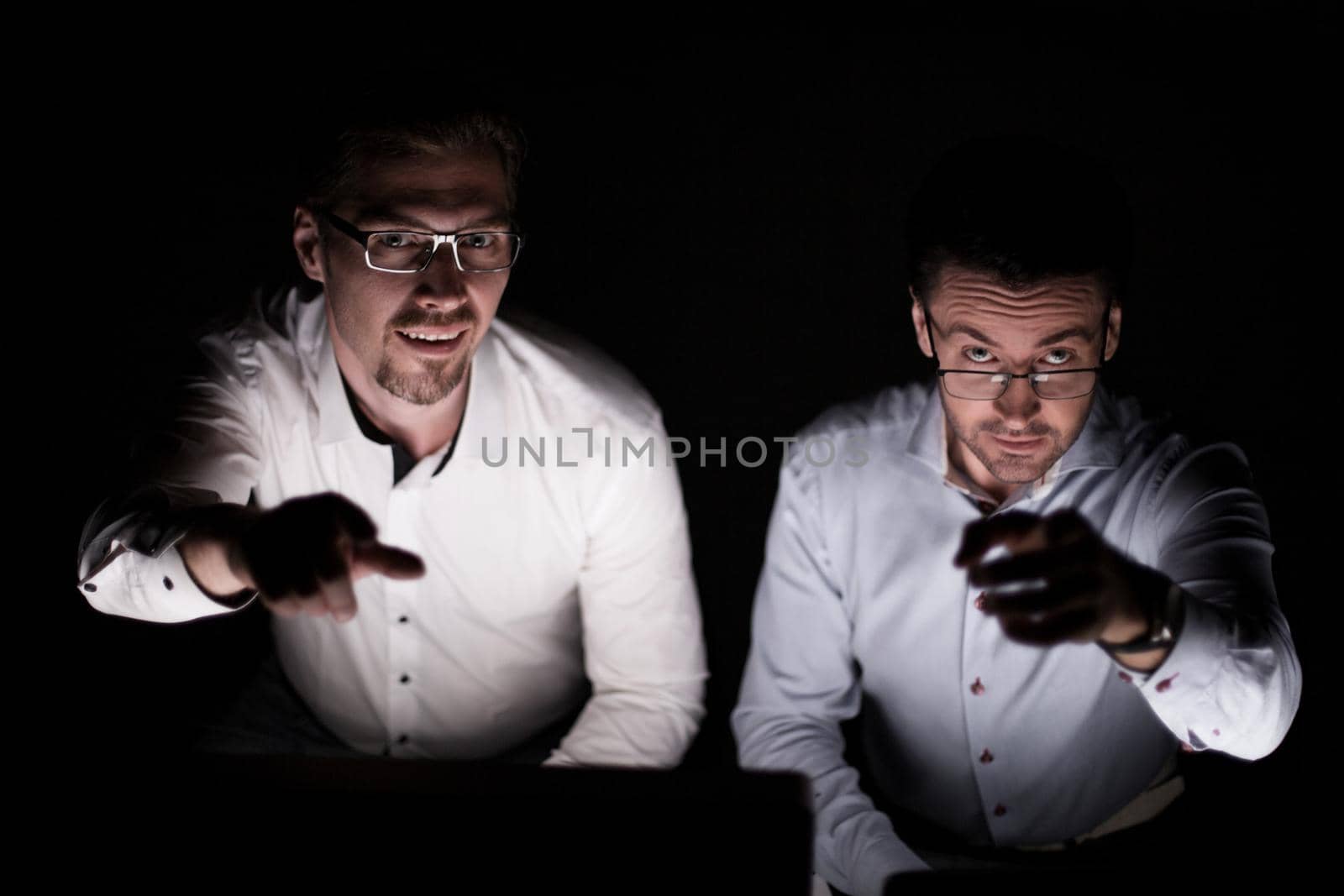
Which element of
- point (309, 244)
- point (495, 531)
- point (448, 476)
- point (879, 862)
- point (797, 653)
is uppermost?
point (309, 244)

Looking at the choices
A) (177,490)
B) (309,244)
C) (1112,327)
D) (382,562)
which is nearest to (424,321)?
(309,244)

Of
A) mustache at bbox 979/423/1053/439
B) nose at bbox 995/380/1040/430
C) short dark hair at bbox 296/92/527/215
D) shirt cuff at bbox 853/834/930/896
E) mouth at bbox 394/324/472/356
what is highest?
short dark hair at bbox 296/92/527/215

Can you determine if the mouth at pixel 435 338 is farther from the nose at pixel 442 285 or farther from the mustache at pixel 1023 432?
the mustache at pixel 1023 432

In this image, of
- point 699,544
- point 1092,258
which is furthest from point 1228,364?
point 699,544

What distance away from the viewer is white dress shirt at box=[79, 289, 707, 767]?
6.79 feet

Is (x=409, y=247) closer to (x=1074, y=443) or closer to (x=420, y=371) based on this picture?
(x=420, y=371)

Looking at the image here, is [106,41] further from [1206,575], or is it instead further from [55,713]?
[1206,575]

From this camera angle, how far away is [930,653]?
197 cm

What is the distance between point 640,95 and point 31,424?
147cm

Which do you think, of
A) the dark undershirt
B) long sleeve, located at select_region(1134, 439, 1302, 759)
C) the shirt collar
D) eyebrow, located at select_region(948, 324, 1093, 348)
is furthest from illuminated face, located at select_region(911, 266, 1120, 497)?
the dark undershirt

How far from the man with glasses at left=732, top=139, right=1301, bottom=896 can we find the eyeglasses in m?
0.65

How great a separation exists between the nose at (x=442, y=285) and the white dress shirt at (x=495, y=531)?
27cm

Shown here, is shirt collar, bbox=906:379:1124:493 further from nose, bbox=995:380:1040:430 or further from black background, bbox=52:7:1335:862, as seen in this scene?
black background, bbox=52:7:1335:862

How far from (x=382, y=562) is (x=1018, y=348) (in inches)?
38.3
